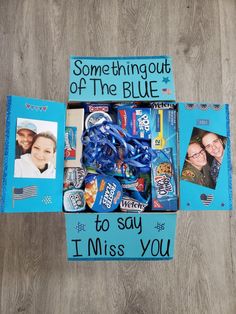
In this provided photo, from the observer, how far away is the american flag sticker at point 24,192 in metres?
0.77

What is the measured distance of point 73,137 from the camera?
0.83 m

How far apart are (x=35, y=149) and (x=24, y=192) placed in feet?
0.40

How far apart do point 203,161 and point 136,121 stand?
0.75ft

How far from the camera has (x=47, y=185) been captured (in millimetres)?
789

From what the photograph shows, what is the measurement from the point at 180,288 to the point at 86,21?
103 centimetres

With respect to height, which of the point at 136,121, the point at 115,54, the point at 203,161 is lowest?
the point at 203,161

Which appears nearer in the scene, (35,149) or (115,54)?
(35,149)

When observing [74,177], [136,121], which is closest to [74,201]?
[74,177]

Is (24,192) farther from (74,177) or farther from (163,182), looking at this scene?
(163,182)

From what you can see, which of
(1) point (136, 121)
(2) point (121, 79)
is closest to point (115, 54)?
(2) point (121, 79)

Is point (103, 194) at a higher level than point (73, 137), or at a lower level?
lower

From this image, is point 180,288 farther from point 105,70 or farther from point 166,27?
→ point 166,27

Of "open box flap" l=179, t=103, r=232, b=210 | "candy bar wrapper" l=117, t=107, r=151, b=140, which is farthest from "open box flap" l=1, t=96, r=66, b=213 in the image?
"open box flap" l=179, t=103, r=232, b=210

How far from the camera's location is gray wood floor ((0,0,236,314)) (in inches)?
37.7
